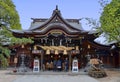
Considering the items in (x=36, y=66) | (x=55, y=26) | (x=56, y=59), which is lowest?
(x=36, y=66)

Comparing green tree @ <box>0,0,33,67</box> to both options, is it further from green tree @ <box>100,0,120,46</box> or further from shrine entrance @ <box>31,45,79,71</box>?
shrine entrance @ <box>31,45,79,71</box>

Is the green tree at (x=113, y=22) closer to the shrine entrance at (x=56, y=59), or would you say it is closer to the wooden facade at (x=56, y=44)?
the wooden facade at (x=56, y=44)

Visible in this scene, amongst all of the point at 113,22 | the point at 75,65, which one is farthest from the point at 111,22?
the point at 75,65

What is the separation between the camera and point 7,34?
52.6 ft

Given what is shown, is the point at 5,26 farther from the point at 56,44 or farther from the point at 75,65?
the point at 56,44

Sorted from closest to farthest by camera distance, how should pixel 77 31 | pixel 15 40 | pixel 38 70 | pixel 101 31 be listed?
1. pixel 15 40
2. pixel 101 31
3. pixel 38 70
4. pixel 77 31

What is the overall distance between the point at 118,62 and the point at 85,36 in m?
5.44

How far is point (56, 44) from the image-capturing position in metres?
30.1

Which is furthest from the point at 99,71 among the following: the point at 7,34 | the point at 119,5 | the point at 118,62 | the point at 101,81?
the point at 7,34

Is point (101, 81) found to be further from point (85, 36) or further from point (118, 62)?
point (118, 62)

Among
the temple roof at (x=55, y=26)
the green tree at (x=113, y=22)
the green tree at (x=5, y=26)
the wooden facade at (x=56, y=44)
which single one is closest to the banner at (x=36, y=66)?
the wooden facade at (x=56, y=44)

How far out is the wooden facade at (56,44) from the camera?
29.1m

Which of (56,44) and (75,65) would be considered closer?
(75,65)

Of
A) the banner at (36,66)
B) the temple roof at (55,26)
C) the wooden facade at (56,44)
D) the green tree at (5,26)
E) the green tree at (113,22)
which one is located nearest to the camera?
the green tree at (5,26)
